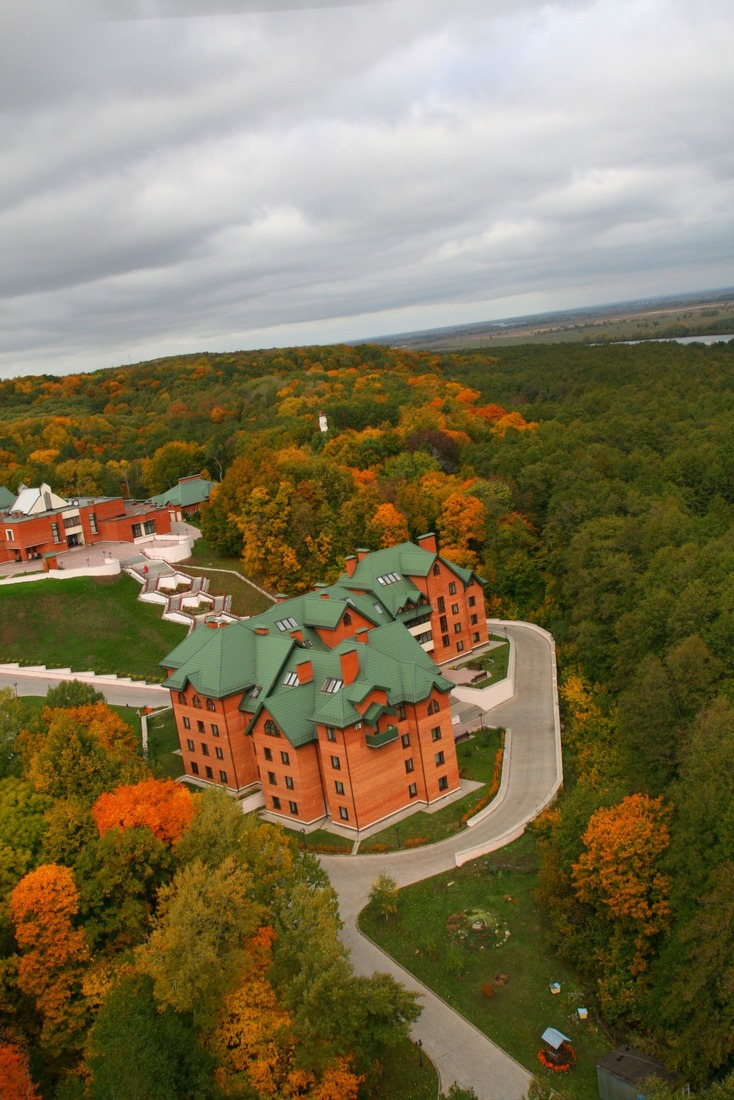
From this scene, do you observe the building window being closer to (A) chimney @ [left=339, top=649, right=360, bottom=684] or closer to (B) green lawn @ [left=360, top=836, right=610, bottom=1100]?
(A) chimney @ [left=339, top=649, right=360, bottom=684]

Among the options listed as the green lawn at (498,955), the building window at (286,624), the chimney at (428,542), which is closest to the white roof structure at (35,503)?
the chimney at (428,542)

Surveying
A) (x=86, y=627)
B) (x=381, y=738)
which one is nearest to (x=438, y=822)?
(x=381, y=738)

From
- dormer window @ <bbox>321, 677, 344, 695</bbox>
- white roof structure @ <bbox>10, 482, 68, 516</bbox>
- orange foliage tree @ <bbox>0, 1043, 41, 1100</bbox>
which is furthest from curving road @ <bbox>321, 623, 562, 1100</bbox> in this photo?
white roof structure @ <bbox>10, 482, 68, 516</bbox>

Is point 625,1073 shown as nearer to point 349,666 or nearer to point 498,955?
point 498,955

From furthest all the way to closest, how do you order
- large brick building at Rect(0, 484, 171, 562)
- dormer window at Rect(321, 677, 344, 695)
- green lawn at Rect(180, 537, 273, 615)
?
large brick building at Rect(0, 484, 171, 562), green lawn at Rect(180, 537, 273, 615), dormer window at Rect(321, 677, 344, 695)

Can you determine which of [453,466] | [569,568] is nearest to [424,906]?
[569,568]

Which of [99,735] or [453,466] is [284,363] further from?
[99,735]

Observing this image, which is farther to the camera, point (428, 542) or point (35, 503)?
point (35, 503)
